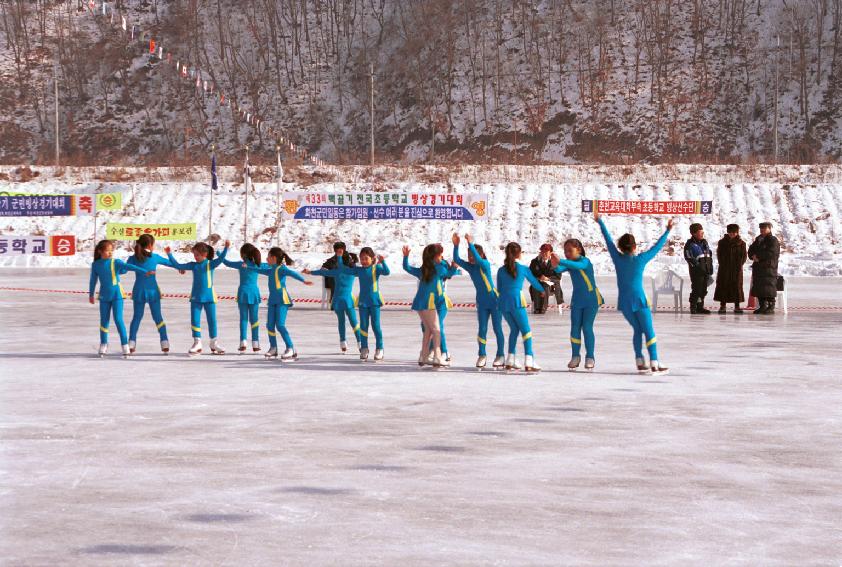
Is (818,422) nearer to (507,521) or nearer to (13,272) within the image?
(507,521)

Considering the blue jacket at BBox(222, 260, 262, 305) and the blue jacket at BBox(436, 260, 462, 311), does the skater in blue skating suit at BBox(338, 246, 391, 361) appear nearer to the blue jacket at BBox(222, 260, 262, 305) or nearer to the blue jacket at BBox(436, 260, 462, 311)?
the blue jacket at BBox(436, 260, 462, 311)

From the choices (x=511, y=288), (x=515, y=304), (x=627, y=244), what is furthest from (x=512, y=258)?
(x=627, y=244)

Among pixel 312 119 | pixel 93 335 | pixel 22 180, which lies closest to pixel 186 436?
pixel 93 335

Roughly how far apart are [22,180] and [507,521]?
61.0 m

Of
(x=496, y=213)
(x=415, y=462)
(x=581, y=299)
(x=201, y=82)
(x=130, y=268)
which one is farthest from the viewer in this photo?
(x=496, y=213)

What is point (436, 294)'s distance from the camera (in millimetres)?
12555

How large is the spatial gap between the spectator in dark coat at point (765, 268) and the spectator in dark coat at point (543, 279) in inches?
150

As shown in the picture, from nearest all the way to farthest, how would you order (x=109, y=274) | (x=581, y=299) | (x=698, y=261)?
(x=581, y=299), (x=109, y=274), (x=698, y=261)

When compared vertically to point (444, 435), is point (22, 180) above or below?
above

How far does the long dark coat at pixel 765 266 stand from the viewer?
21016 mm

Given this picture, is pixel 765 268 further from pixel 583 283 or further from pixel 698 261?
pixel 583 283

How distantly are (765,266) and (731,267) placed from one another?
0.63m

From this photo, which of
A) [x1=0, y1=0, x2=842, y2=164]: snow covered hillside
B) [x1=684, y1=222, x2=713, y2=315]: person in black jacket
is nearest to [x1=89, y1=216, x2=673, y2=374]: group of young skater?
[x1=684, y1=222, x2=713, y2=315]: person in black jacket

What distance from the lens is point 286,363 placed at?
13.4m
